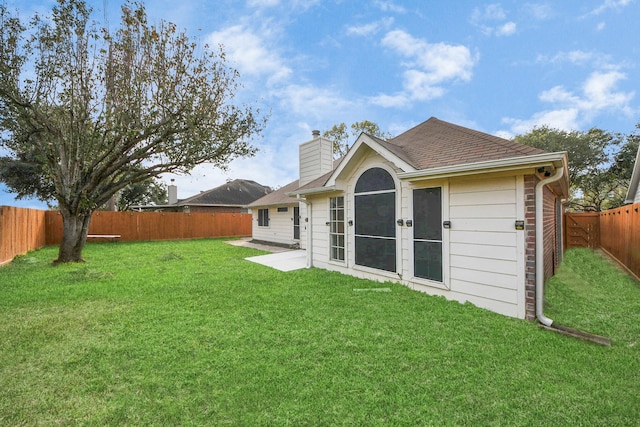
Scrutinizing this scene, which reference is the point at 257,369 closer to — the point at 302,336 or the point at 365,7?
the point at 302,336

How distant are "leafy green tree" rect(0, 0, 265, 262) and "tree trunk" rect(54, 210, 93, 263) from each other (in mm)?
27

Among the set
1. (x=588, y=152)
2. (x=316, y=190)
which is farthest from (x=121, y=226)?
(x=588, y=152)

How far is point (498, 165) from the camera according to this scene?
14.1ft

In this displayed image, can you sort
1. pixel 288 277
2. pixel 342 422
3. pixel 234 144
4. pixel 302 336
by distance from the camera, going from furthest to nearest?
pixel 234 144, pixel 288 277, pixel 302 336, pixel 342 422

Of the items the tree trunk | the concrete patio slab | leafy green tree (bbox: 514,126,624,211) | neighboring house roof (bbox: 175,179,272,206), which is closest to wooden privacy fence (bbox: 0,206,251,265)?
the tree trunk

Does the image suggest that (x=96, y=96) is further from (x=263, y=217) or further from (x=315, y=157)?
(x=263, y=217)

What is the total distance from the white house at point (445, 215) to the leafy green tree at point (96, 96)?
16.3ft

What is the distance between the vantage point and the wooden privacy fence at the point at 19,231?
905cm

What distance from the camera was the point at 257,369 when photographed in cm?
300

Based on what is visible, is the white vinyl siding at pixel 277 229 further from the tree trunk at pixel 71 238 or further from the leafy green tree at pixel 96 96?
the tree trunk at pixel 71 238

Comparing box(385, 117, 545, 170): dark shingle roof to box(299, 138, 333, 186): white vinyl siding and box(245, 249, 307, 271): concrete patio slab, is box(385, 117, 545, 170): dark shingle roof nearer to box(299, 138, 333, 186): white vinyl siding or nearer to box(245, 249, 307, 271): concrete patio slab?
box(299, 138, 333, 186): white vinyl siding

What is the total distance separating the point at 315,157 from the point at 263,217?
23.1ft

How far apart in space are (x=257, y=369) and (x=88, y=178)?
9802 millimetres

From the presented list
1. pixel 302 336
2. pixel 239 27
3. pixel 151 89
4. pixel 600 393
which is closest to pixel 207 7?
pixel 239 27
